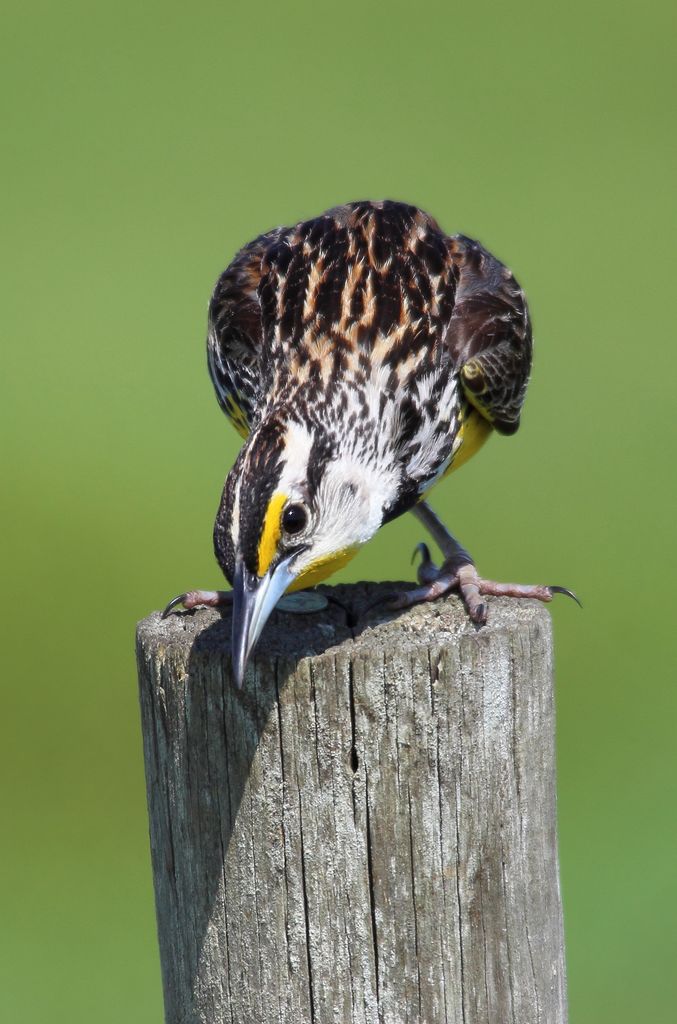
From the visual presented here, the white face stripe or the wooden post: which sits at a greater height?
the white face stripe

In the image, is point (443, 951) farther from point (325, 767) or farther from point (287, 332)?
point (287, 332)

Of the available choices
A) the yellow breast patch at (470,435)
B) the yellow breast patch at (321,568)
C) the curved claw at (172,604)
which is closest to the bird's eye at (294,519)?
the yellow breast patch at (321,568)

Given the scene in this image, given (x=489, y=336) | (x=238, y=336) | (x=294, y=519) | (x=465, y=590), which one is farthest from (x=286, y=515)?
(x=489, y=336)

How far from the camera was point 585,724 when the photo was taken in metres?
12.8

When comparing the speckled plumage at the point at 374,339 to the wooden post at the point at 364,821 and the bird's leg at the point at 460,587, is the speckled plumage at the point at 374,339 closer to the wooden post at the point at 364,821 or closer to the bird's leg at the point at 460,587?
the bird's leg at the point at 460,587

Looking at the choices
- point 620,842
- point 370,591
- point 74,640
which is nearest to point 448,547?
point 370,591

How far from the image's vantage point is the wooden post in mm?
4324

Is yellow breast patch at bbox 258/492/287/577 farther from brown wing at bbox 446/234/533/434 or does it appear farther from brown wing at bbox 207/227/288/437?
brown wing at bbox 446/234/533/434

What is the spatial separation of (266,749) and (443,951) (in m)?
0.70

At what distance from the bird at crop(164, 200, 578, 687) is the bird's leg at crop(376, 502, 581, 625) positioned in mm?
10

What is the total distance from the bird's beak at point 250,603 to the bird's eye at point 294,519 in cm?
8

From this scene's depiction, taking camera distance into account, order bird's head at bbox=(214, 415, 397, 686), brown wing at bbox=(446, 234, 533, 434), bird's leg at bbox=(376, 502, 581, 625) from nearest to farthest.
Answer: bird's head at bbox=(214, 415, 397, 686) < bird's leg at bbox=(376, 502, 581, 625) < brown wing at bbox=(446, 234, 533, 434)

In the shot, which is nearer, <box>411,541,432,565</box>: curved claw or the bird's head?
the bird's head

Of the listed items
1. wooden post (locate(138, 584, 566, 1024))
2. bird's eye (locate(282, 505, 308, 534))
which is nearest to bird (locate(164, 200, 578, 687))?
bird's eye (locate(282, 505, 308, 534))
